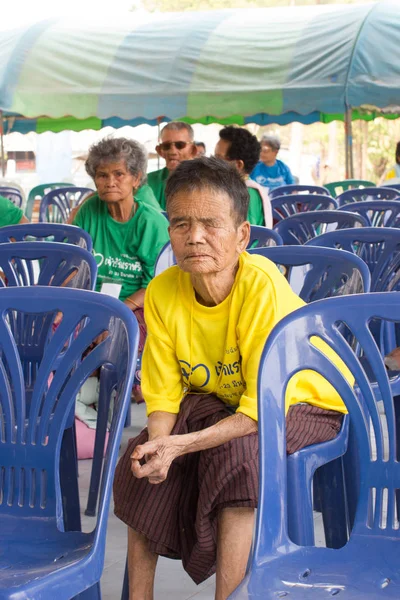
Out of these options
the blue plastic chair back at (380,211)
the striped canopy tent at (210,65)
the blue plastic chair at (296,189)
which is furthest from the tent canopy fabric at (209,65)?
the blue plastic chair back at (380,211)

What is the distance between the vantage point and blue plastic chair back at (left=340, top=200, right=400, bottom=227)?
5352 mm

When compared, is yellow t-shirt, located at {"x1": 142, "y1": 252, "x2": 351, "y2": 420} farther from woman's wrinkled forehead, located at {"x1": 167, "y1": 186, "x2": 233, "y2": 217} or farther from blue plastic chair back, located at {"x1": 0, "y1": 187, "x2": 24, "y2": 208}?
blue plastic chair back, located at {"x1": 0, "y1": 187, "x2": 24, "y2": 208}

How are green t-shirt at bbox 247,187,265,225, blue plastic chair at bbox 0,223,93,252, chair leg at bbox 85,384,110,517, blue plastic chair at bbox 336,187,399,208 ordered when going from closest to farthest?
chair leg at bbox 85,384,110,517
blue plastic chair at bbox 0,223,93,252
green t-shirt at bbox 247,187,265,225
blue plastic chair at bbox 336,187,399,208

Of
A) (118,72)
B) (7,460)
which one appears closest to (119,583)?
(7,460)

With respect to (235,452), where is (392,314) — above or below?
above

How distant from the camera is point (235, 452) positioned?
2.09m

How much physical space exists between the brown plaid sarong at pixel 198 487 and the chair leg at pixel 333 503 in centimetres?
22

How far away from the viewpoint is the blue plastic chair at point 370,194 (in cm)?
683

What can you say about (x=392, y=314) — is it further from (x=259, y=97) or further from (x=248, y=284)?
(x=259, y=97)

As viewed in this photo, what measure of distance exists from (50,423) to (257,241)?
74.9 inches

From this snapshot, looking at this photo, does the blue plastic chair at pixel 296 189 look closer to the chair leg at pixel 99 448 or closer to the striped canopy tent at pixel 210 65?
the striped canopy tent at pixel 210 65

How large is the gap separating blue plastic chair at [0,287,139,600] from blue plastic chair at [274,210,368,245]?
106 inches

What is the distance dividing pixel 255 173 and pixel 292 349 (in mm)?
8267

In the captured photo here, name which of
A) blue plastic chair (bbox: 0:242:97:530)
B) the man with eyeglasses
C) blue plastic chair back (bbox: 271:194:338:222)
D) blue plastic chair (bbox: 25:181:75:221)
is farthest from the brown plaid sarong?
blue plastic chair (bbox: 25:181:75:221)
